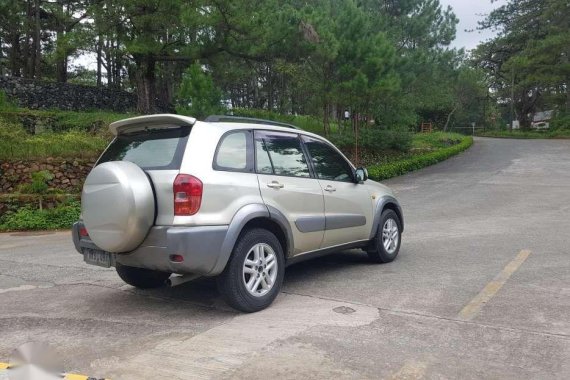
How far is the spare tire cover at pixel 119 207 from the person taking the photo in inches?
162

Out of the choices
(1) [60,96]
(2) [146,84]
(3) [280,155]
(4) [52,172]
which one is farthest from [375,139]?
(3) [280,155]

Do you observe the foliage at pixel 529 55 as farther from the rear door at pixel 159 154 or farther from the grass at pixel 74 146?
the rear door at pixel 159 154

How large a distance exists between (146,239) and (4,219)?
340 inches

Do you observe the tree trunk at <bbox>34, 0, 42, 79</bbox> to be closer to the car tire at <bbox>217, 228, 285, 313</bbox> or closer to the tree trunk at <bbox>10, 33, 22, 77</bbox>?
→ the tree trunk at <bbox>10, 33, 22, 77</bbox>

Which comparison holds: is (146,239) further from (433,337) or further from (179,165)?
(433,337)

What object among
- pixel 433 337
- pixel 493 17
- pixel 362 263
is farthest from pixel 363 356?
pixel 493 17

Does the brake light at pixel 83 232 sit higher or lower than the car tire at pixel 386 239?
higher

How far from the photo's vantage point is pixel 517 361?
3.48 meters

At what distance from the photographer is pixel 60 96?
19.9 metres

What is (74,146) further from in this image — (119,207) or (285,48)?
(119,207)

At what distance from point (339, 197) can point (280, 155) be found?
3.16ft

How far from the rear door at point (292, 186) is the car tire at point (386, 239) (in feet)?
4.21

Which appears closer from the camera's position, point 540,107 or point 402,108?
point 402,108

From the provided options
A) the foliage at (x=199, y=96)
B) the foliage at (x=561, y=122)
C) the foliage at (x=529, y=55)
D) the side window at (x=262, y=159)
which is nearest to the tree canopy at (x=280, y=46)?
the foliage at (x=199, y=96)
